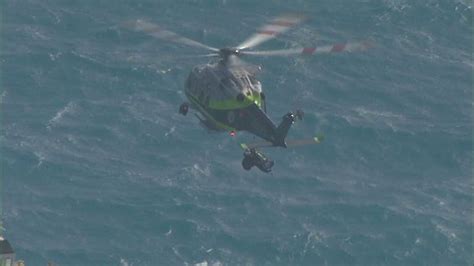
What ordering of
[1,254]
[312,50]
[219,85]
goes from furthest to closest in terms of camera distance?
[219,85], [312,50], [1,254]

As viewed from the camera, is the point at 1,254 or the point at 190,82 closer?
the point at 1,254

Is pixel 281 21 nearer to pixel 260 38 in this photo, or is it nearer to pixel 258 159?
pixel 260 38

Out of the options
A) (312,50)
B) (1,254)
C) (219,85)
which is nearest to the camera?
(1,254)

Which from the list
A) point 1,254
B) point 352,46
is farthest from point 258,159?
point 1,254

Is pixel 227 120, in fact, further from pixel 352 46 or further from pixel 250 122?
pixel 352 46

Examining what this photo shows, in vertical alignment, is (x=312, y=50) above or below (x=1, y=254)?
above

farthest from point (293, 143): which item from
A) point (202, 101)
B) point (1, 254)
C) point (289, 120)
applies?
point (1, 254)
